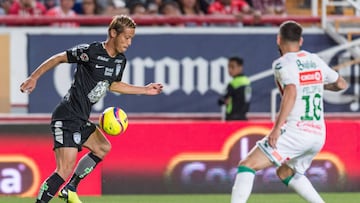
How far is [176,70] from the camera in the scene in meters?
19.1

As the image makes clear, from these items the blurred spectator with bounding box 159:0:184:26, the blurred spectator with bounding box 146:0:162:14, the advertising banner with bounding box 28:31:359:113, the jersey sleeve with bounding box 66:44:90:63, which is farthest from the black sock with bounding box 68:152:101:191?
the blurred spectator with bounding box 146:0:162:14

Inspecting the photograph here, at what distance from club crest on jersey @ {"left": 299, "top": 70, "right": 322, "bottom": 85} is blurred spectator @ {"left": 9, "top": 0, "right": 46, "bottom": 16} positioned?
9288 mm

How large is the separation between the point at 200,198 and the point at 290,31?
4.38 metres

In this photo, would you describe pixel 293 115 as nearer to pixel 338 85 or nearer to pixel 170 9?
pixel 338 85

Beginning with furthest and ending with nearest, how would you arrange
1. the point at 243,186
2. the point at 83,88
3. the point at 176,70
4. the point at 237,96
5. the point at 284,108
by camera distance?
the point at 176,70 → the point at 237,96 → the point at 83,88 → the point at 243,186 → the point at 284,108

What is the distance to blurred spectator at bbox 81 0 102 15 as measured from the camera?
64.2 ft

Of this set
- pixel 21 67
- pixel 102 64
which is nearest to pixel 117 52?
pixel 102 64

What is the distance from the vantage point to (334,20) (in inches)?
767

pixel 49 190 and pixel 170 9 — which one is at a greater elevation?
pixel 170 9

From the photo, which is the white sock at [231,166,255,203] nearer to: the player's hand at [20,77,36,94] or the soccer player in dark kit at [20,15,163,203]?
the soccer player in dark kit at [20,15,163,203]

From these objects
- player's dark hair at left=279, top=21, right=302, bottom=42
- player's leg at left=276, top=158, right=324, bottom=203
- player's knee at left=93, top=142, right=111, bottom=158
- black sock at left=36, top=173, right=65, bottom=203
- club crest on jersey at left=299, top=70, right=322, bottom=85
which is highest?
player's dark hair at left=279, top=21, right=302, bottom=42

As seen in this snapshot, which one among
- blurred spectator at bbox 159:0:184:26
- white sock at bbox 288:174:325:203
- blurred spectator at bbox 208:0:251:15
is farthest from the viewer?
blurred spectator at bbox 208:0:251:15

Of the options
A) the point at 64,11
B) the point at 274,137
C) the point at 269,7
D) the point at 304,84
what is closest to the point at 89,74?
the point at 274,137

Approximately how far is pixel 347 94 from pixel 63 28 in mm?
4777
